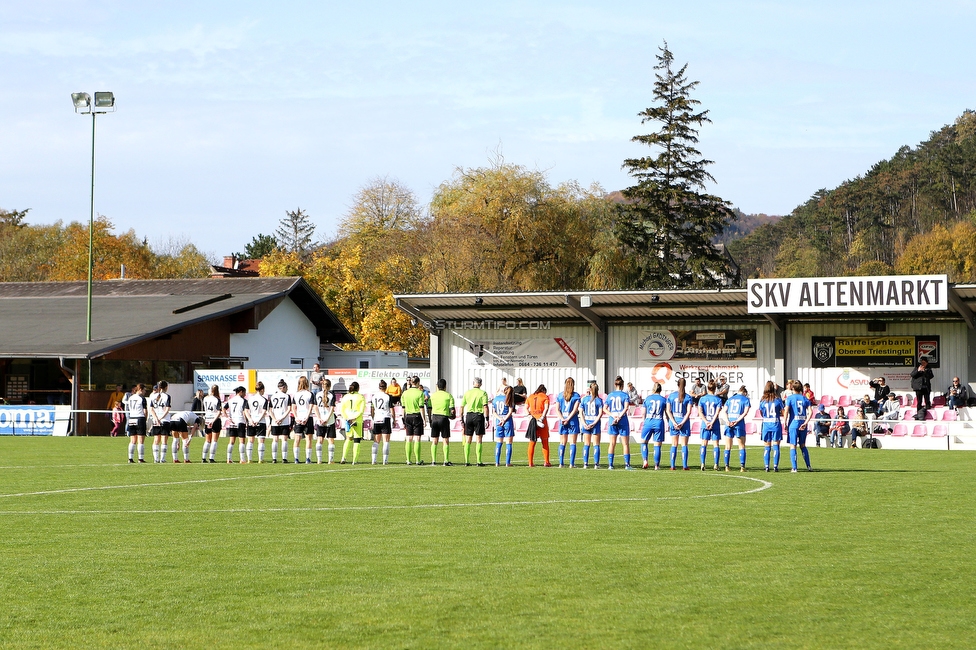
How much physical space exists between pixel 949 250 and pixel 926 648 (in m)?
73.1

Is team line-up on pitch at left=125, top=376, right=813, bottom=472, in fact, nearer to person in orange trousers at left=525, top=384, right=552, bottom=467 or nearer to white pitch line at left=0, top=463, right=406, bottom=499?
person in orange trousers at left=525, top=384, right=552, bottom=467

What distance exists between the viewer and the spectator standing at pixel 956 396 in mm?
33531

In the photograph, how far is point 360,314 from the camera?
206 ft

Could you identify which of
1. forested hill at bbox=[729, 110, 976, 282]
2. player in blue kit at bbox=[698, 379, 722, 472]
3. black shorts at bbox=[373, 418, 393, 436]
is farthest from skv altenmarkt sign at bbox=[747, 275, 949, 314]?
forested hill at bbox=[729, 110, 976, 282]

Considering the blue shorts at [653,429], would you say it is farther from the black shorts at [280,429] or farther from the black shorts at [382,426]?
the black shorts at [280,429]

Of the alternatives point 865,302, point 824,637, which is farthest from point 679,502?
point 865,302

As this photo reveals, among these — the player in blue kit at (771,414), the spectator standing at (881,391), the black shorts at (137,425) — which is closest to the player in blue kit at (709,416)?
the player in blue kit at (771,414)

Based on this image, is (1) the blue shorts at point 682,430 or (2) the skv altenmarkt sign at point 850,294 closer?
(1) the blue shorts at point 682,430

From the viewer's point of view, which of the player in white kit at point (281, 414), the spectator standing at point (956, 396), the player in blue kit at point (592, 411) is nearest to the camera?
the player in blue kit at point (592, 411)

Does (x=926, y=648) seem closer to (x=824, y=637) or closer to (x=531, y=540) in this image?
(x=824, y=637)

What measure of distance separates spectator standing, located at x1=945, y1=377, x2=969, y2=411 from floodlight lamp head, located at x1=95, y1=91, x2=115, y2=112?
3057 centimetres

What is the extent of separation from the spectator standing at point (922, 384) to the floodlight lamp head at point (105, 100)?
29.5 metres

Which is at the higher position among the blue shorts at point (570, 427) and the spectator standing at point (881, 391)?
the spectator standing at point (881, 391)

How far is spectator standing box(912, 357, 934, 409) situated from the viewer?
34094 mm
